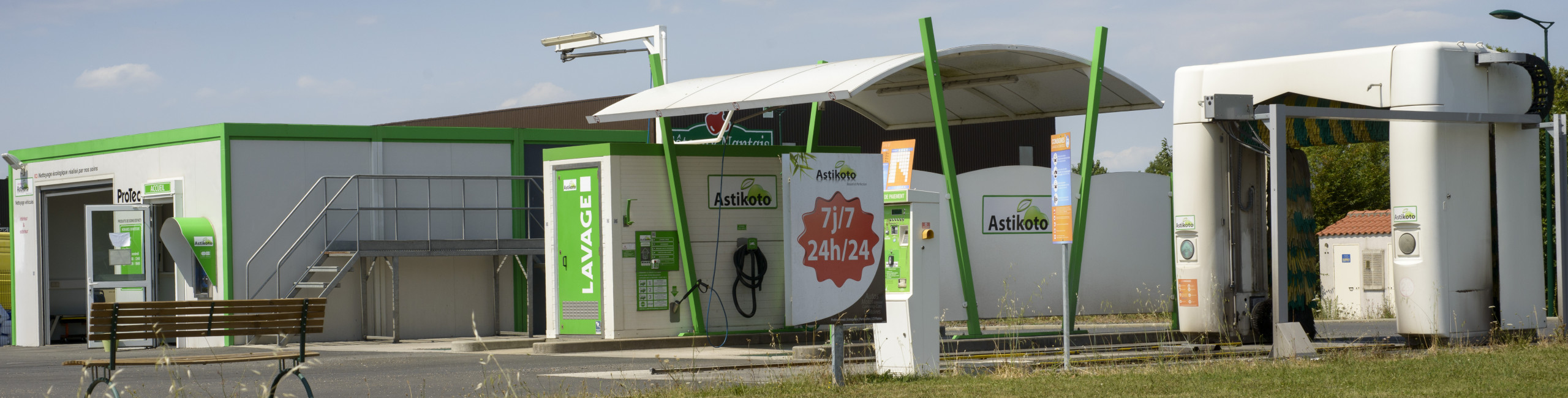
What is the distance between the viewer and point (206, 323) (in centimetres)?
900

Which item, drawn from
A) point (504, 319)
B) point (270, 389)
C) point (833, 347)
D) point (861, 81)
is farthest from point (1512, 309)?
point (504, 319)

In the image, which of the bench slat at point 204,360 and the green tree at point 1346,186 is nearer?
the bench slat at point 204,360

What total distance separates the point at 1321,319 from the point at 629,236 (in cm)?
1115

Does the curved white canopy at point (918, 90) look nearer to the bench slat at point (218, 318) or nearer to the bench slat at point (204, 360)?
the bench slat at point (218, 318)

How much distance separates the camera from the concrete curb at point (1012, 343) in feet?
42.8

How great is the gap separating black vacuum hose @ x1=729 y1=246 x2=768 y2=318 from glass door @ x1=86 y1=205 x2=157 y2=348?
8395 millimetres

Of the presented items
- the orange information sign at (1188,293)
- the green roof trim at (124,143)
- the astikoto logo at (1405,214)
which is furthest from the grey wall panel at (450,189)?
the astikoto logo at (1405,214)

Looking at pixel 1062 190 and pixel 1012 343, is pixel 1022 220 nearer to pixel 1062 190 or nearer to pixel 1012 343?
pixel 1012 343

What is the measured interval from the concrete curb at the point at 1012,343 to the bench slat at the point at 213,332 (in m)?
4.53

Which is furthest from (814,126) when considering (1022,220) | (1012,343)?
(1022,220)

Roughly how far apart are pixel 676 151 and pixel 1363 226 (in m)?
14.1

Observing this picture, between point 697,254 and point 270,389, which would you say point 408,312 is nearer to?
point 697,254

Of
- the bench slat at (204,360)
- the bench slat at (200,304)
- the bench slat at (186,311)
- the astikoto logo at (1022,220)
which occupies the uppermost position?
the astikoto logo at (1022,220)

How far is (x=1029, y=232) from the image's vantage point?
69.5 ft
